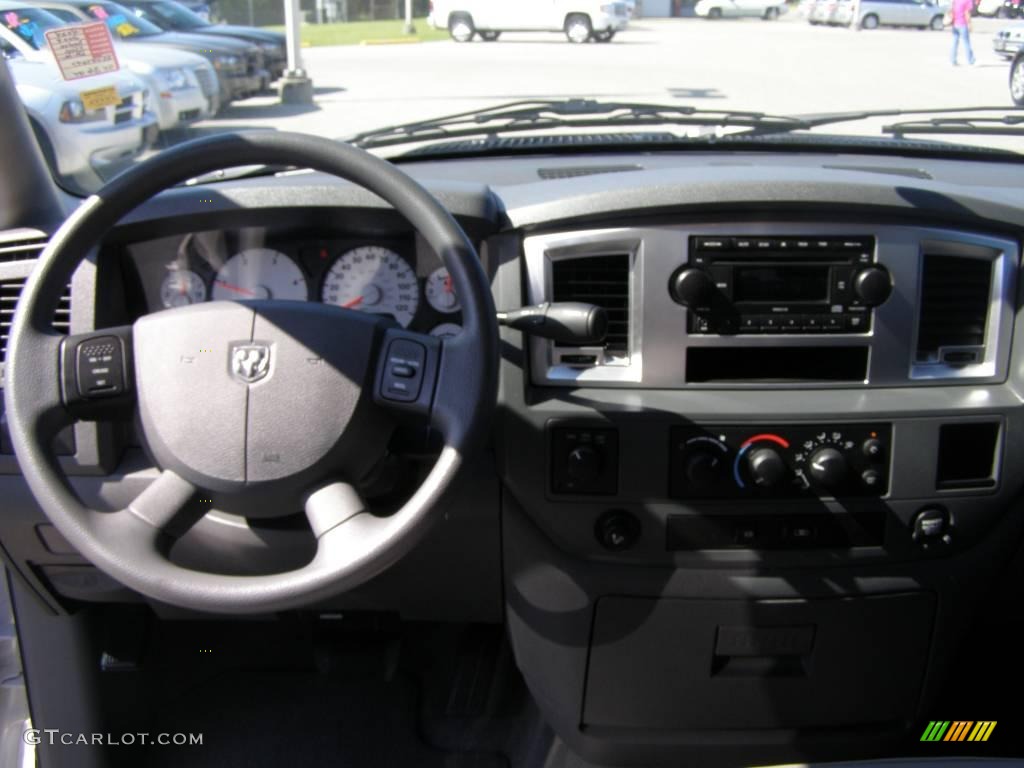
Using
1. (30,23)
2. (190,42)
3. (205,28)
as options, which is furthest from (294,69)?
(30,23)

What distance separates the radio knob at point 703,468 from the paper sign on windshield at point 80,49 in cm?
166

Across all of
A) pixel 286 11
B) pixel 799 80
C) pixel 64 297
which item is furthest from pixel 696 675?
pixel 286 11

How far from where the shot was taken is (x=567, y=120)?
2.67m

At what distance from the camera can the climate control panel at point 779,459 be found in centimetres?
198

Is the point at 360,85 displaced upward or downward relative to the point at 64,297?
upward

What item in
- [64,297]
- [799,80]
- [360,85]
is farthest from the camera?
[360,85]

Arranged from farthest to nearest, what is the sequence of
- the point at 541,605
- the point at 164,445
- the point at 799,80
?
1. the point at 799,80
2. the point at 541,605
3. the point at 164,445

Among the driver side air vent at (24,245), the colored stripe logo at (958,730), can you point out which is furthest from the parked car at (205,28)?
the colored stripe logo at (958,730)

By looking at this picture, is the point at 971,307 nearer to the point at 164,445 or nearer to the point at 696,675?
the point at 696,675

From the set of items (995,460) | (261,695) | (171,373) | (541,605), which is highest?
(171,373)

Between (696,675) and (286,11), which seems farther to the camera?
(286,11)

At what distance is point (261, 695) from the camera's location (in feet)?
9.86

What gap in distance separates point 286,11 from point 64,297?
2.35m
